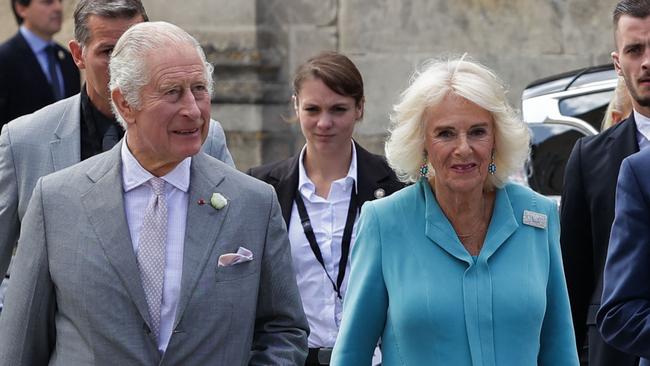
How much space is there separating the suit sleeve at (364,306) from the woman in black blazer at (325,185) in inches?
56.2

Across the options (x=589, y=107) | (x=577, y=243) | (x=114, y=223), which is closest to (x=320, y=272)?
(x=577, y=243)

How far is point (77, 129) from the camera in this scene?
567 cm

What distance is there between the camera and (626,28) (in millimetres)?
5887

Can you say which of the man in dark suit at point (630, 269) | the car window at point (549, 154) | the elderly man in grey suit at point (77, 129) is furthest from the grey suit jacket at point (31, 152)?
the car window at point (549, 154)

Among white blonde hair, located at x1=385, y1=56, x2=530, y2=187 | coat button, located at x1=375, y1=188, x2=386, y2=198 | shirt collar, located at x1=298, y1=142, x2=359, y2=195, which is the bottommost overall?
coat button, located at x1=375, y1=188, x2=386, y2=198

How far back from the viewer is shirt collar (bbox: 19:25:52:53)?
10555 millimetres

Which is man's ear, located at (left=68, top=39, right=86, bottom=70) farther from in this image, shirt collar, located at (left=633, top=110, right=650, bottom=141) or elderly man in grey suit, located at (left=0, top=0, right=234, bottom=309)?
shirt collar, located at (left=633, top=110, right=650, bottom=141)

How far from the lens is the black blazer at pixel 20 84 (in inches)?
399

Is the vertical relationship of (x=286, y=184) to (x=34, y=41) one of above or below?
above

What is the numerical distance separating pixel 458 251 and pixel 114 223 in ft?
3.35

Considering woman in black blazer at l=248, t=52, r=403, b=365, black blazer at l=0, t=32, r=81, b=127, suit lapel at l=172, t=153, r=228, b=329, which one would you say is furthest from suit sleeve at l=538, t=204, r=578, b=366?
black blazer at l=0, t=32, r=81, b=127

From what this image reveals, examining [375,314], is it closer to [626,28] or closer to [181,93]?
[181,93]

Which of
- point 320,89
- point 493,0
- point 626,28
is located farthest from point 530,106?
point 493,0

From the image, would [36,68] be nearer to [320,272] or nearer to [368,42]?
[368,42]
